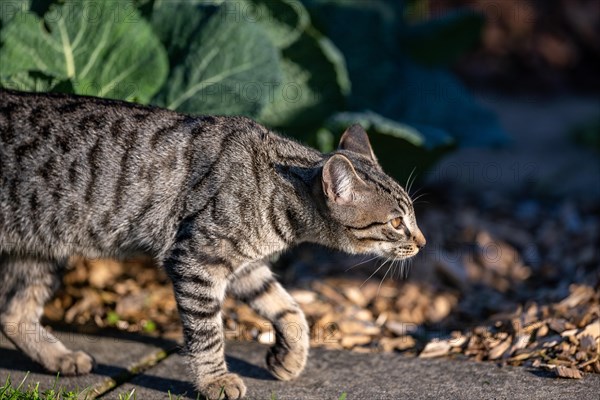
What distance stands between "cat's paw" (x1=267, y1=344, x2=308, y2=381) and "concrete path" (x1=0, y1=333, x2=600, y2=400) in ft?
0.15

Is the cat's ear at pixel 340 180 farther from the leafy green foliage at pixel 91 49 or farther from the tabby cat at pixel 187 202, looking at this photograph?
the leafy green foliage at pixel 91 49

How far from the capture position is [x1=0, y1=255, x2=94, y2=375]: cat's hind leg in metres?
4.28

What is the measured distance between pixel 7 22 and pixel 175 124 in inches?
51.2

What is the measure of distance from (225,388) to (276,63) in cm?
219

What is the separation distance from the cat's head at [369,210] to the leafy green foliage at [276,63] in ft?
4.36

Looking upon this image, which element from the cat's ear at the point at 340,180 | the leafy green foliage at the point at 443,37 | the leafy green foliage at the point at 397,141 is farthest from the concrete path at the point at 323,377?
the leafy green foliage at the point at 443,37

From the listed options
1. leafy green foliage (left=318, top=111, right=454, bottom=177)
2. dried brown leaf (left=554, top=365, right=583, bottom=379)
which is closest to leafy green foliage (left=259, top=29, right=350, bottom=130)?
leafy green foliage (left=318, top=111, right=454, bottom=177)

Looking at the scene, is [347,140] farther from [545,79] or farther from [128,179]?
[545,79]

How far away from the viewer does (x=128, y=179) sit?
420 centimetres

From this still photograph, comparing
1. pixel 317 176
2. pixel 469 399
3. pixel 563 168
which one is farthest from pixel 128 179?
pixel 563 168

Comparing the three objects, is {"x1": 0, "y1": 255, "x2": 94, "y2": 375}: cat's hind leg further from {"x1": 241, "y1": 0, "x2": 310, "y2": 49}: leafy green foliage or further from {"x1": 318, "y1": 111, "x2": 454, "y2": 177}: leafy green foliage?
{"x1": 241, "y1": 0, "x2": 310, "y2": 49}: leafy green foliage

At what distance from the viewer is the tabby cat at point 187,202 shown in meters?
4.02

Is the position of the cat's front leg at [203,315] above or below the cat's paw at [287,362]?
above

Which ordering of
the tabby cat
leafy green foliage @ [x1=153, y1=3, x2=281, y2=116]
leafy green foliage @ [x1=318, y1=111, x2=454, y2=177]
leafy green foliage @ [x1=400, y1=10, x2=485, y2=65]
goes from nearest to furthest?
the tabby cat
leafy green foliage @ [x1=153, y1=3, x2=281, y2=116]
leafy green foliage @ [x1=318, y1=111, x2=454, y2=177]
leafy green foliage @ [x1=400, y1=10, x2=485, y2=65]
